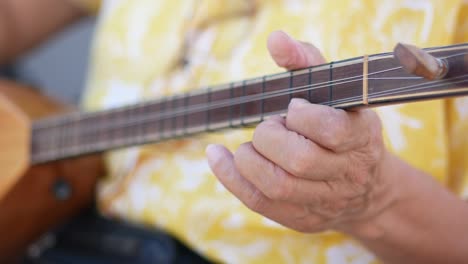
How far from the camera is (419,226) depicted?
54 centimetres

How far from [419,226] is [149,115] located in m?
0.32

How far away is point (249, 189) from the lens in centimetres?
46

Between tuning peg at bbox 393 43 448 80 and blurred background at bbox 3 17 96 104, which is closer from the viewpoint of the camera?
tuning peg at bbox 393 43 448 80

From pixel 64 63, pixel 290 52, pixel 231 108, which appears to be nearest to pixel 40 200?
pixel 231 108

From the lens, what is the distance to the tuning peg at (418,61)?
1.16 ft

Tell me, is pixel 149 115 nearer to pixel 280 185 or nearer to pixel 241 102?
pixel 241 102

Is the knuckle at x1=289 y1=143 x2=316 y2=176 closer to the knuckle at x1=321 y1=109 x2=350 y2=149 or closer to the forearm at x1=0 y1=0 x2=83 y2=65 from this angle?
the knuckle at x1=321 y1=109 x2=350 y2=149

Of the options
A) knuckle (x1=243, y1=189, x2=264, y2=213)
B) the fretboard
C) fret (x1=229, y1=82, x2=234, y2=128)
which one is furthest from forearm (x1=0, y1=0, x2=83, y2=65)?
knuckle (x1=243, y1=189, x2=264, y2=213)

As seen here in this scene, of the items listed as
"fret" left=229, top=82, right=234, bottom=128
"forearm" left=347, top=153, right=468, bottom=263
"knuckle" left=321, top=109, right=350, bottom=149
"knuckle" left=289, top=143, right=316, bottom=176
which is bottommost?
"forearm" left=347, top=153, right=468, bottom=263

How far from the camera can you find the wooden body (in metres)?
0.84

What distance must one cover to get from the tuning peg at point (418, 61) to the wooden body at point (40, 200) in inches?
24.2

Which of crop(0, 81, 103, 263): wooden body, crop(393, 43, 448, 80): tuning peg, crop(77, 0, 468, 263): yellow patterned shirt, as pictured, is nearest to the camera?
crop(393, 43, 448, 80): tuning peg

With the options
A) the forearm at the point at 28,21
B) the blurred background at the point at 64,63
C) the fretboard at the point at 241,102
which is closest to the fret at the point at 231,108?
the fretboard at the point at 241,102

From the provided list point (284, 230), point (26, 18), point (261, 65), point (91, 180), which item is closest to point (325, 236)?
point (284, 230)
